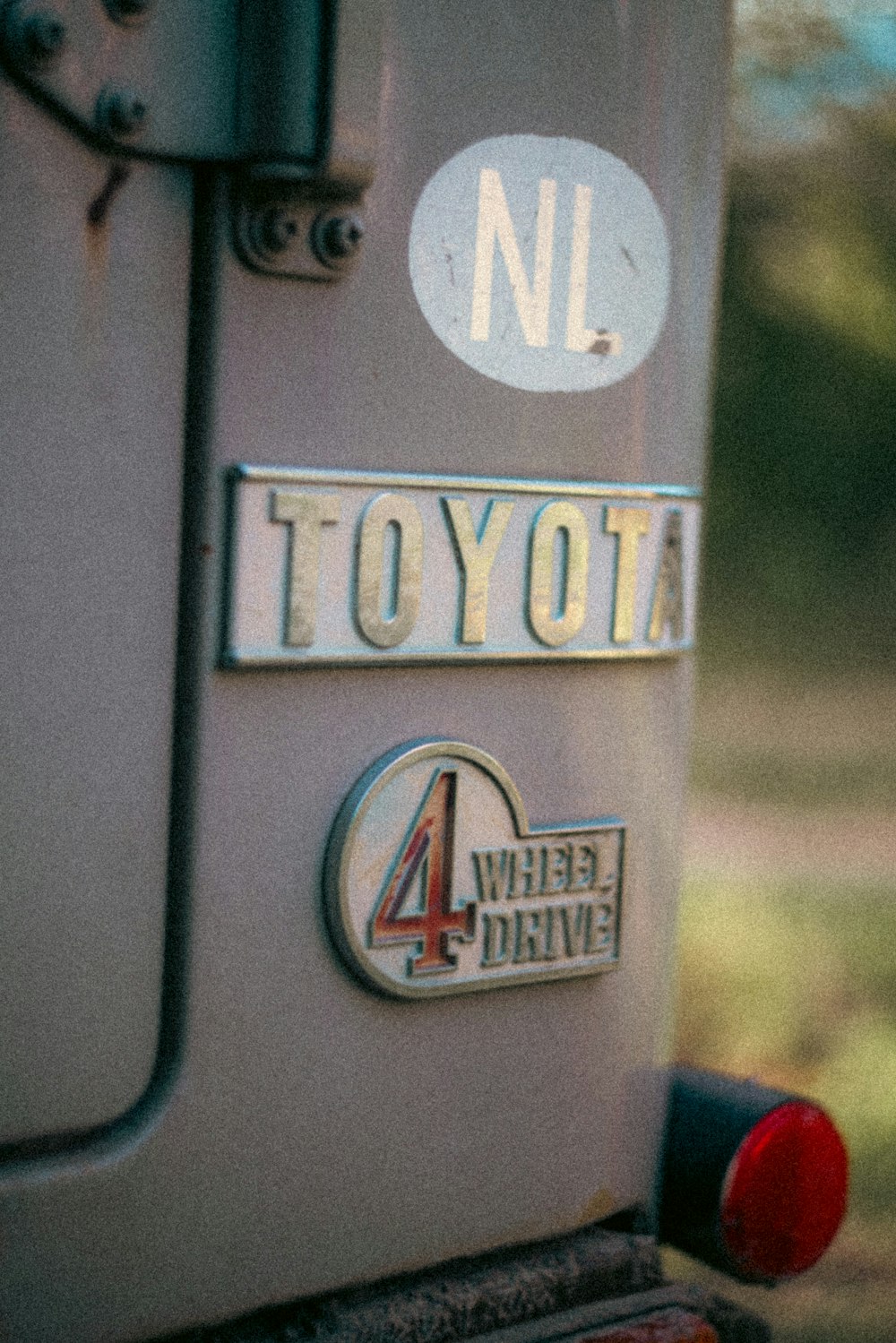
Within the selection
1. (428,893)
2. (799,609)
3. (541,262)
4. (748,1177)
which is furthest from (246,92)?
(799,609)

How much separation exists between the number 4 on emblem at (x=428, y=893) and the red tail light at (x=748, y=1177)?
29 cm

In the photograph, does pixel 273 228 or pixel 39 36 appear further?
pixel 273 228

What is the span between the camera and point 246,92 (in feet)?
3.38

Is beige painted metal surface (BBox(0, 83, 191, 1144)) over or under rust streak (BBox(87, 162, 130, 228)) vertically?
under

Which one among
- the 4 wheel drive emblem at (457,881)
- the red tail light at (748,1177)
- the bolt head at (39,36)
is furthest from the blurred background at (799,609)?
the bolt head at (39,36)

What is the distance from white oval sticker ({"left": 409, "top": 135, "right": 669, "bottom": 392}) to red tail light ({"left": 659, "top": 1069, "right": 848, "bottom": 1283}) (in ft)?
1.89

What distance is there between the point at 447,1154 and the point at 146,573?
0.48 meters

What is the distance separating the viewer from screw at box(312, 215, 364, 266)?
1.08 metres

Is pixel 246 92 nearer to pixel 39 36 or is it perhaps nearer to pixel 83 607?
→ pixel 39 36

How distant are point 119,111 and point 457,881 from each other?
0.55 meters

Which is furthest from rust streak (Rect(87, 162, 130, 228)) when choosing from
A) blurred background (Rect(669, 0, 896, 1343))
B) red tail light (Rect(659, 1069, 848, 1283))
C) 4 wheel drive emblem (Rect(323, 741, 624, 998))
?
blurred background (Rect(669, 0, 896, 1343))

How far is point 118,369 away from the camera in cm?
102

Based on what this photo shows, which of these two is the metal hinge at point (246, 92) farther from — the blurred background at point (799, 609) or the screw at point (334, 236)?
the blurred background at point (799, 609)

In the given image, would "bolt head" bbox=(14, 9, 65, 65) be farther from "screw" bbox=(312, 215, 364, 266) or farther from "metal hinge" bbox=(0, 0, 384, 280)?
"screw" bbox=(312, 215, 364, 266)
